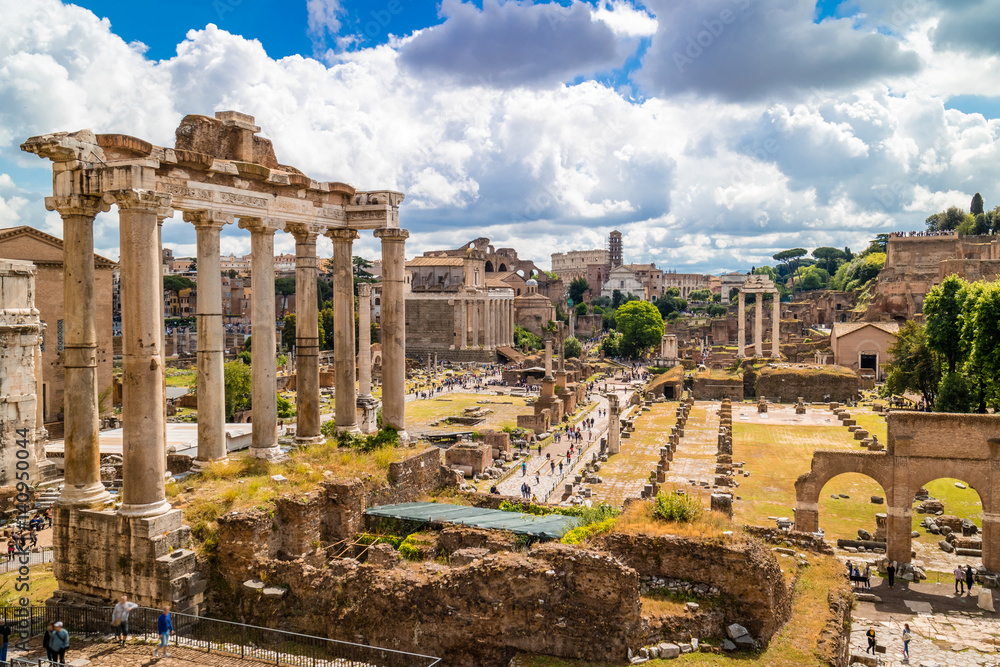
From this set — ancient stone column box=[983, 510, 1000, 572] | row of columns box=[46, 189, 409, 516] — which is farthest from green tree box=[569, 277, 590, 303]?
row of columns box=[46, 189, 409, 516]

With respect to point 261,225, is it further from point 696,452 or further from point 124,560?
point 696,452

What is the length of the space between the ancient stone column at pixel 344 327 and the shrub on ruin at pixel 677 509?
7.30 meters

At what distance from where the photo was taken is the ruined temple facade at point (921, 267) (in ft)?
235

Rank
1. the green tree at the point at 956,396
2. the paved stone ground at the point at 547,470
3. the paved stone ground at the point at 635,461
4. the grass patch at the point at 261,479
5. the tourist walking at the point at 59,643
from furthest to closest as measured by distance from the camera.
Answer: the green tree at the point at 956,396
the paved stone ground at the point at 547,470
the paved stone ground at the point at 635,461
the grass patch at the point at 261,479
the tourist walking at the point at 59,643

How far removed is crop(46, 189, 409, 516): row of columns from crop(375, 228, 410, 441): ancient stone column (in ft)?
0.08

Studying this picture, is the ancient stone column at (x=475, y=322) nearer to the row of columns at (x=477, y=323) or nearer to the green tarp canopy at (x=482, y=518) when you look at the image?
the row of columns at (x=477, y=323)

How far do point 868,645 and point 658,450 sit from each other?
75.0 feet

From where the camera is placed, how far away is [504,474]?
31.8 m

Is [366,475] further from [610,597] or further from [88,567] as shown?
[610,597]

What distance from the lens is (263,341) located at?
1430 centimetres

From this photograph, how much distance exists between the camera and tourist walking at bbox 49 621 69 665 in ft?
29.9

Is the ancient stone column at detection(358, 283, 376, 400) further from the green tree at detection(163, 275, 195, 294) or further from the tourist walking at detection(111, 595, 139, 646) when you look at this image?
the green tree at detection(163, 275, 195, 294)

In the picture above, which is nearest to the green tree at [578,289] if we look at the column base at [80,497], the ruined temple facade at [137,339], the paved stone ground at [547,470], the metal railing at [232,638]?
the paved stone ground at [547,470]

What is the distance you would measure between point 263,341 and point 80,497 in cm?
445
